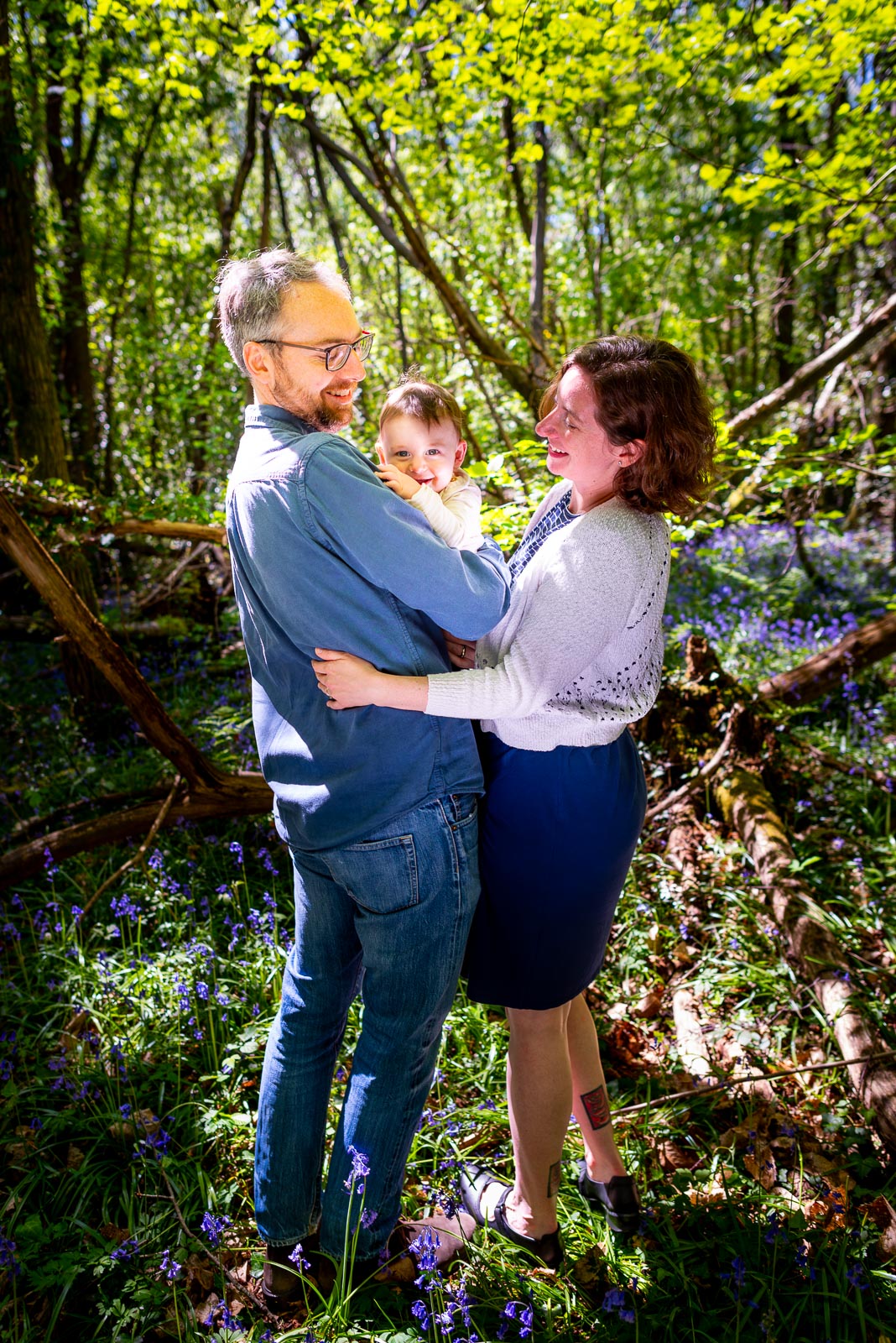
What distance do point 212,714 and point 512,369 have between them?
2562mm

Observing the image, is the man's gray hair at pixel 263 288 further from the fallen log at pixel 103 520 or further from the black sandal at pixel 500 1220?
the black sandal at pixel 500 1220

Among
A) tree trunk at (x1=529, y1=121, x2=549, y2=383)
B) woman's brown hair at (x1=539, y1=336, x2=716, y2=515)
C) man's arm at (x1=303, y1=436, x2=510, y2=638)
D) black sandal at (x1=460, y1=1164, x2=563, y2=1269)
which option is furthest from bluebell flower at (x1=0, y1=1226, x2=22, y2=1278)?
tree trunk at (x1=529, y1=121, x2=549, y2=383)

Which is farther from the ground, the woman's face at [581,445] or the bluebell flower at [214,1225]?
the woman's face at [581,445]

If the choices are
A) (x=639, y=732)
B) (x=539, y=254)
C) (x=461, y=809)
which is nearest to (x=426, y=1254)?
(x=461, y=809)

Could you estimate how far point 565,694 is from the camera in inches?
67.9

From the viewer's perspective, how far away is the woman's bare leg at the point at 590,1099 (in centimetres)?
208

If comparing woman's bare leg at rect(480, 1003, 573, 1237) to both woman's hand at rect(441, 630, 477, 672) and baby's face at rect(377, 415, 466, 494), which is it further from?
baby's face at rect(377, 415, 466, 494)

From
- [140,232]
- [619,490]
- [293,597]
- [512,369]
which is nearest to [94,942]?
[293,597]

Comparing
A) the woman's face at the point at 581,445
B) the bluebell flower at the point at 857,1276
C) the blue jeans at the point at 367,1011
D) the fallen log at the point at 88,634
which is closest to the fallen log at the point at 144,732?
the fallen log at the point at 88,634

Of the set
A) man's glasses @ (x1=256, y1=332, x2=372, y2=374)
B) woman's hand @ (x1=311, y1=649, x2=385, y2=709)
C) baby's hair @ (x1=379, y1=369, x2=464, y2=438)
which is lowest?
woman's hand @ (x1=311, y1=649, x2=385, y2=709)

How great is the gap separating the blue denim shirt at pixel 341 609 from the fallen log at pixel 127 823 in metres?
1.77

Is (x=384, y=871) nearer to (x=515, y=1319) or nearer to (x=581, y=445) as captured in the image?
(x=581, y=445)

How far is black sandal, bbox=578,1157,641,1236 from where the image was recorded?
2031 millimetres

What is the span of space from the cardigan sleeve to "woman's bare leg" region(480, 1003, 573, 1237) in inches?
29.8
